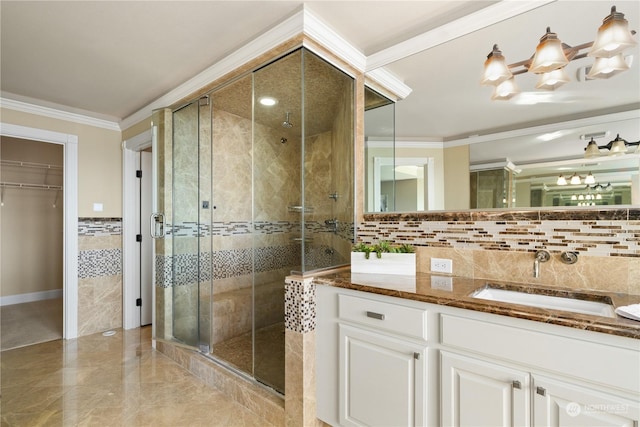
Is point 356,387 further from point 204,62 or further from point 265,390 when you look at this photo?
point 204,62

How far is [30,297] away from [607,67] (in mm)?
6729

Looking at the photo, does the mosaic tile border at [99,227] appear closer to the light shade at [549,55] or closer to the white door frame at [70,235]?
the white door frame at [70,235]

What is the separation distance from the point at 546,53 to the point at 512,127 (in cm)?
35

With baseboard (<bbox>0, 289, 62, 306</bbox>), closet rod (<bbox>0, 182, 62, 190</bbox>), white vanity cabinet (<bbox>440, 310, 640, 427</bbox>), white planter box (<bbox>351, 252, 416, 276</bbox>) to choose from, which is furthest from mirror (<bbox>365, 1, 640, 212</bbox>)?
baseboard (<bbox>0, 289, 62, 306</bbox>)

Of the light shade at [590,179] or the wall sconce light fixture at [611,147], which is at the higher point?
the wall sconce light fixture at [611,147]

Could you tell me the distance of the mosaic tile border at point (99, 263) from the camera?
3326 millimetres

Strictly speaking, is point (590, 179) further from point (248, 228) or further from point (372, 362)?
point (248, 228)

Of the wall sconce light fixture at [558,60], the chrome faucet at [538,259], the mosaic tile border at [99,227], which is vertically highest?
the wall sconce light fixture at [558,60]

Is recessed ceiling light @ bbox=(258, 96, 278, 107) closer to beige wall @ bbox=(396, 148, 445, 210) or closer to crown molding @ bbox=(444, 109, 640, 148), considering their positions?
beige wall @ bbox=(396, 148, 445, 210)

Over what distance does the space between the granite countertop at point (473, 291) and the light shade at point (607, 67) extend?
3.18ft

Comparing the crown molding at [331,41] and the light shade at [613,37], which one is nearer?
the light shade at [613,37]

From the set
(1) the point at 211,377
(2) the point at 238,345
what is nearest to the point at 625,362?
(1) the point at 211,377

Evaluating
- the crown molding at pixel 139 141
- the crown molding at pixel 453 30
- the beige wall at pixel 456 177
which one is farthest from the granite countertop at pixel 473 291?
the crown molding at pixel 139 141

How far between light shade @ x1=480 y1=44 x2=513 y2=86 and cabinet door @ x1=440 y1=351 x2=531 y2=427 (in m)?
1.40
